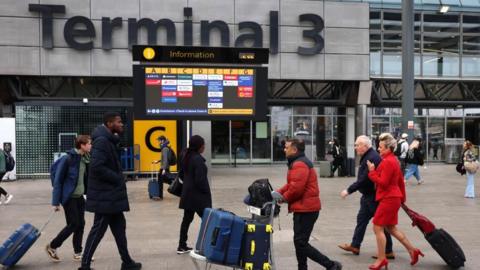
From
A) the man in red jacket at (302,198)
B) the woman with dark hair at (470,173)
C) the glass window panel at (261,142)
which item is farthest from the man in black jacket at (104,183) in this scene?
the glass window panel at (261,142)

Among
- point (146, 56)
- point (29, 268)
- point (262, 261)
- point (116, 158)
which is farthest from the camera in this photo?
point (146, 56)

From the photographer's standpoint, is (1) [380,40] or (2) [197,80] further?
(1) [380,40]

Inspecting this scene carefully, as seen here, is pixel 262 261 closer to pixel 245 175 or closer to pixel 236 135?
pixel 245 175

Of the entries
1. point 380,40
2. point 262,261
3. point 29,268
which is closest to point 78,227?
point 29,268

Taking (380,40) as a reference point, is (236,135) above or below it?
below

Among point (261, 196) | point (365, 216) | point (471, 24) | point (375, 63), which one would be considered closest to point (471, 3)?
point (471, 24)

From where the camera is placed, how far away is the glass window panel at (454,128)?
2695cm

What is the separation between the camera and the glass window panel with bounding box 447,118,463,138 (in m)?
27.0

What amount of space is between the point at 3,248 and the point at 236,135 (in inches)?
756

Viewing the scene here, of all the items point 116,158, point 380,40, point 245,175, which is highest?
point 380,40

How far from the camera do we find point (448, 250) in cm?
645

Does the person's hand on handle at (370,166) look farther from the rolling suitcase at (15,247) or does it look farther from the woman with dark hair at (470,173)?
the woman with dark hair at (470,173)

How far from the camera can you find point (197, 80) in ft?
36.2

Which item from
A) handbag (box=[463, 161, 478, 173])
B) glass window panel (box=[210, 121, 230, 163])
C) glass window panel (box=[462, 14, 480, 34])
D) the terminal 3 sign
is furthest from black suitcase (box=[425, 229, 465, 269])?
glass window panel (box=[462, 14, 480, 34])
